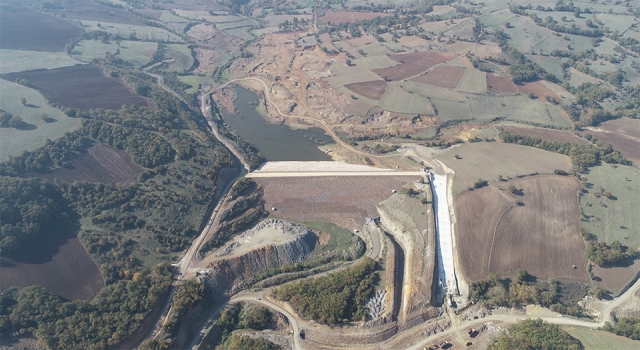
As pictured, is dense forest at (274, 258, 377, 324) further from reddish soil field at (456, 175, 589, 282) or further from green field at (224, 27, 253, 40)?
green field at (224, 27, 253, 40)

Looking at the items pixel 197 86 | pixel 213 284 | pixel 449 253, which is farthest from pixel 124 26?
pixel 449 253

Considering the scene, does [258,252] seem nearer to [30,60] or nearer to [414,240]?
[414,240]

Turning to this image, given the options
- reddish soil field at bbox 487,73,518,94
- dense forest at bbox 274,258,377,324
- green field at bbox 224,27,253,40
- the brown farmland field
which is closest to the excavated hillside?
dense forest at bbox 274,258,377,324

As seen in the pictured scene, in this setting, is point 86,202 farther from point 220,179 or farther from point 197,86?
point 197,86

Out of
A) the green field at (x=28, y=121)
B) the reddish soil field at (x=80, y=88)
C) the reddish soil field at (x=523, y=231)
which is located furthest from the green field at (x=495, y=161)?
the green field at (x=28, y=121)

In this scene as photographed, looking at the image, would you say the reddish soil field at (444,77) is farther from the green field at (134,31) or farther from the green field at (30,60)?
the green field at (30,60)
